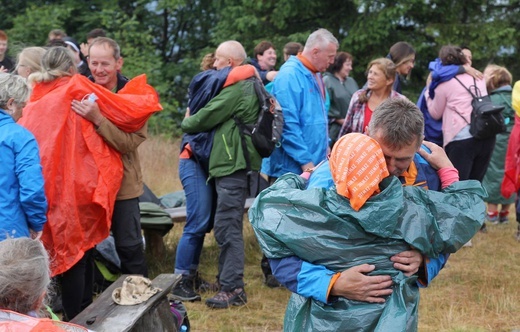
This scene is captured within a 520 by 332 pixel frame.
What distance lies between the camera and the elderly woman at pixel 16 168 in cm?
425

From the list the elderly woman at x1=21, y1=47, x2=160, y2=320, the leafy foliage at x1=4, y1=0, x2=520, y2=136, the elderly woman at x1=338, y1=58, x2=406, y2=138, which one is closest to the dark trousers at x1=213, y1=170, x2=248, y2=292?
the elderly woman at x1=21, y1=47, x2=160, y2=320

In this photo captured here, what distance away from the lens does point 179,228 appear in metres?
8.40

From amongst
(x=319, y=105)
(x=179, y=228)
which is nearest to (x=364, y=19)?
(x=179, y=228)

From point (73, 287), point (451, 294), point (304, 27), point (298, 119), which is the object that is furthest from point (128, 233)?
point (304, 27)

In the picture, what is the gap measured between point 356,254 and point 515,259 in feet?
17.1

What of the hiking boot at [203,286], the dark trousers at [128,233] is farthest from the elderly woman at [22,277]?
the hiking boot at [203,286]

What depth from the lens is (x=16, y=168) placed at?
4273 millimetres

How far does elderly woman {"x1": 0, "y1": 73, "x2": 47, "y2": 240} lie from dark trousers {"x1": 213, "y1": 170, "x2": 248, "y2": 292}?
1.68 meters

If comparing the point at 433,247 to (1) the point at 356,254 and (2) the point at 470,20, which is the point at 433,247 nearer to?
(1) the point at 356,254

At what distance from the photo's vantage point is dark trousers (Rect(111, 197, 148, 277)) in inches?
208

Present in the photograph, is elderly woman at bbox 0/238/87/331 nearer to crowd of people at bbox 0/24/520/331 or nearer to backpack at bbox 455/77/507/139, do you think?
crowd of people at bbox 0/24/520/331

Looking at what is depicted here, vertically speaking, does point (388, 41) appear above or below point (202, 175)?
below

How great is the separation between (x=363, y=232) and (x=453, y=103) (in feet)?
16.0

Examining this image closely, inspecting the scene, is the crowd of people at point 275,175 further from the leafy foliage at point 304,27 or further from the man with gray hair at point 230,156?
the leafy foliage at point 304,27
